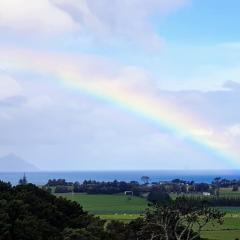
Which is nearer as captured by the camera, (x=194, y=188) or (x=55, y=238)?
(x=55, y=238)

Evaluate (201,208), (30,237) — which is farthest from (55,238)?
(201,208)

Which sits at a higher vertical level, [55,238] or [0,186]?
[0,186]

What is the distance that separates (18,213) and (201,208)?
12851 millimetres

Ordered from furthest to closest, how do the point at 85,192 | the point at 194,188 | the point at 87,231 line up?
the point at 194,188
the point at 85,192
the point at 87,231

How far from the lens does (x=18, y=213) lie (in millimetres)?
40594

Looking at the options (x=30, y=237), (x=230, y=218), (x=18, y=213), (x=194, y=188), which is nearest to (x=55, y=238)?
(x=30, y=237)

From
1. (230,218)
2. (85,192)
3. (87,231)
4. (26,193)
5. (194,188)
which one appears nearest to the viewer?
(87,231)

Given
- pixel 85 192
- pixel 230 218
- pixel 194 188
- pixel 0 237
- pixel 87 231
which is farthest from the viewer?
pixel 194 188

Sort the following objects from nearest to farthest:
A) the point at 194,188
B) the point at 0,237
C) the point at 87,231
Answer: the point at 0,237, the point at 87,231, the point at 194,188

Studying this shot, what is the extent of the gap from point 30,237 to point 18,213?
3.98 metres

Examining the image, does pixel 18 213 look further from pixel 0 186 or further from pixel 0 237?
pixel 0 186

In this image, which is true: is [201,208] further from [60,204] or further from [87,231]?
[60,204]

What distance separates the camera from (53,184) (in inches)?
7712

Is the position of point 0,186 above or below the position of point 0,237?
above
